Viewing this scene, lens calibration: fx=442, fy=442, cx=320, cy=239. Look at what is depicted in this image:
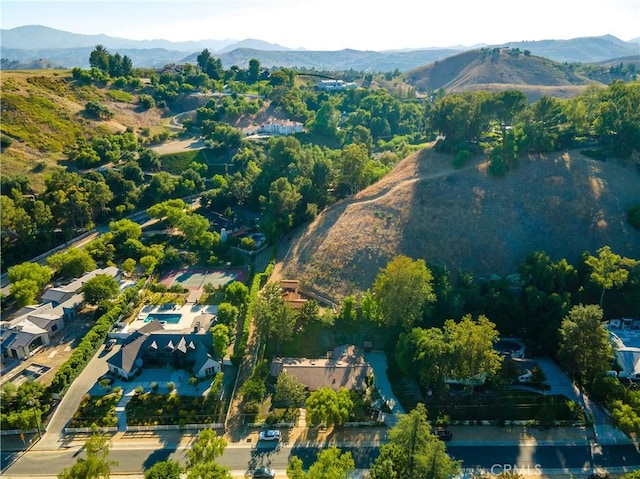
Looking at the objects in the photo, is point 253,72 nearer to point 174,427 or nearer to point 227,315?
point 227,315

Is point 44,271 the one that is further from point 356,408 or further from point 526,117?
point 526,117

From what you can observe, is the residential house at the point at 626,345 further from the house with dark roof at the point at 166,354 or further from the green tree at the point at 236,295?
the house with dark roof at the point at 166,354

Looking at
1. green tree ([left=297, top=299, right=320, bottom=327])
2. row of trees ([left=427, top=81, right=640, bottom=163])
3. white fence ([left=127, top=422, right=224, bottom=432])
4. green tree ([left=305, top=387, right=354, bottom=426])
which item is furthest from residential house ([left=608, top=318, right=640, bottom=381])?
white fence ([left=127, top=422, right=224, bottom=432])

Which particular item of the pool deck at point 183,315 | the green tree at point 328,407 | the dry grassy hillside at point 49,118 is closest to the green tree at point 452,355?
the green tree at point 328,407

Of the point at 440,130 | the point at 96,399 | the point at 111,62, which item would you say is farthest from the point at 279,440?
the point at 111,62

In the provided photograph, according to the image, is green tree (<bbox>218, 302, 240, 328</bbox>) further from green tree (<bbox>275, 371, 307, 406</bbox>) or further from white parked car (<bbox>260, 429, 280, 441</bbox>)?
white parked car (<bbox>260, 429, 280, 441</bbox>)

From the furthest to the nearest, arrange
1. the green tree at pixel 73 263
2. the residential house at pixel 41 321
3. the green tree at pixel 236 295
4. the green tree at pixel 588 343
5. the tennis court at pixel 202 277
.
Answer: the tennis court at pixel 202 277
the green tree at pixel 73 263
the green tree at pixel 236 295
the residential house at pixel 41 321
the green tree at pixel 588 343
